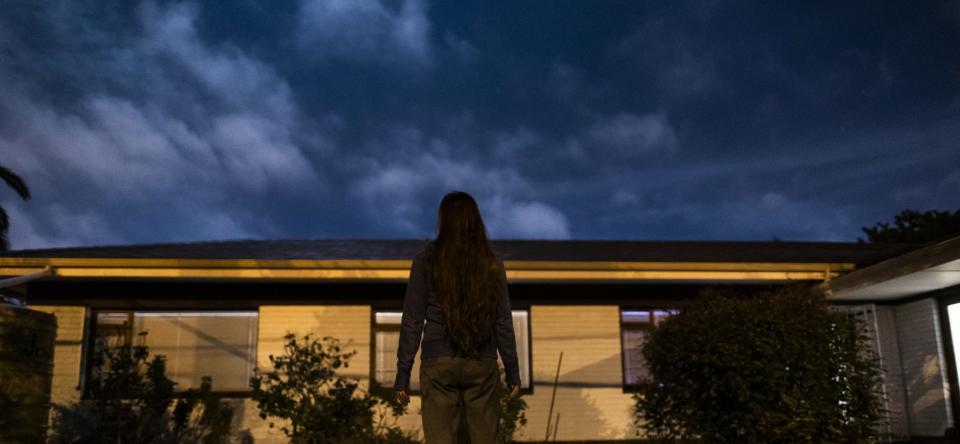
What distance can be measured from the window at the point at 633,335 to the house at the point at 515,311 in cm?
2

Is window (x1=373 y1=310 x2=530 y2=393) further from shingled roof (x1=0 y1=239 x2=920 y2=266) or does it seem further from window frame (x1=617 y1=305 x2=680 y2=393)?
window frame (x1=617 y1=305 x2=680 y2=393)

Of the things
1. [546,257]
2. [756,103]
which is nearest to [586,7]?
[756,103]

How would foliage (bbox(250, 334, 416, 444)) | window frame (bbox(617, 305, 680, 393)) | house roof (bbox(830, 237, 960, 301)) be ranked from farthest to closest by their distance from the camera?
1. window frame (bbox(617, 305, 680, 393))
2. house roof (bbox(830, 237, 960, 301))
3. foliage (bbox(250, 334, 416, 444))

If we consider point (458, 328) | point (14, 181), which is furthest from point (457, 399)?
point (14, 181)

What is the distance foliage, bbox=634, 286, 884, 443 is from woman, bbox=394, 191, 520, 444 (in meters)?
4.08

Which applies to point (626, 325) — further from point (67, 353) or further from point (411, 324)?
point (411, 324)

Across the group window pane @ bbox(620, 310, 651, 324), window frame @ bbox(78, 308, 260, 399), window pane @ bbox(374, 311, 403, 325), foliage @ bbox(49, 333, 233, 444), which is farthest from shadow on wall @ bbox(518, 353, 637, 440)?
foliage @ bbox(49, 333, 233, 444)

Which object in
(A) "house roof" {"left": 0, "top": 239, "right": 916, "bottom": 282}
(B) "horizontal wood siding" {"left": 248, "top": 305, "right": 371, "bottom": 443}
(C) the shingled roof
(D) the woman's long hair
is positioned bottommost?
(D) the woman's long hair

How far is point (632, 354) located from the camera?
35.9 feet

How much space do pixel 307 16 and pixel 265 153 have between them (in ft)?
93.0

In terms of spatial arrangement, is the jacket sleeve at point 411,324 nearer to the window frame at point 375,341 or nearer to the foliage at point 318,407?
the foliage at point 318,407

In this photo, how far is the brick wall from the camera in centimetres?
1002

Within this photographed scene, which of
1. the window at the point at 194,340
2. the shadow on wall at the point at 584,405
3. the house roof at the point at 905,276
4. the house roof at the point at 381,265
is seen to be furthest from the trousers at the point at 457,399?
the window at the point at 194,340

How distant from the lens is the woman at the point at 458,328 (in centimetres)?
339
